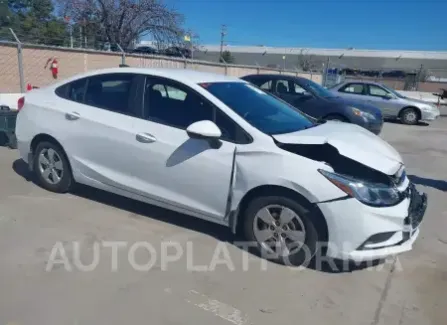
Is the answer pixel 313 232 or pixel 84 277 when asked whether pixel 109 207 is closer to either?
pixel 84 277

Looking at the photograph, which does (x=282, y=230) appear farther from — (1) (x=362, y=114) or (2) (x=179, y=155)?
(1) (x=362, y=114)

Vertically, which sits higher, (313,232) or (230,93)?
(230,93)

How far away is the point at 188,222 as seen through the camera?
4.32 m

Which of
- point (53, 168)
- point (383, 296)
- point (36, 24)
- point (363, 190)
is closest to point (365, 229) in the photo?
point (363, 190)

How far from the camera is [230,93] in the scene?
407 cm

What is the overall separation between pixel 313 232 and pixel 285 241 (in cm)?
29

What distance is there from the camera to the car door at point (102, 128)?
409 cm

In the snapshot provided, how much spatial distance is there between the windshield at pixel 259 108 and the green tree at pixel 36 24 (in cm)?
1090

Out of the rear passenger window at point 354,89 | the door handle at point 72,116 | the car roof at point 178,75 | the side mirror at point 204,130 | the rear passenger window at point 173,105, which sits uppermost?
the car roof at point 178,75

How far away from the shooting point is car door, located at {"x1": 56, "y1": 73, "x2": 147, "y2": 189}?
4.09 metres

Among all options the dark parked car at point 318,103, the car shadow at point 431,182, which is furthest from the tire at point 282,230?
the dark parked car at point 318,103

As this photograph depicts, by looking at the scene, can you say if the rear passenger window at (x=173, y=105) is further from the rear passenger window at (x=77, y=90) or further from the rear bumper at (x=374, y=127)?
the rear bumper at (x=374, y=127)

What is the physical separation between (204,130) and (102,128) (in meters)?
1.32

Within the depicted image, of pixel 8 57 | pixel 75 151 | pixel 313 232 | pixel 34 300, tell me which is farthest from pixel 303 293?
pixel 8 57
